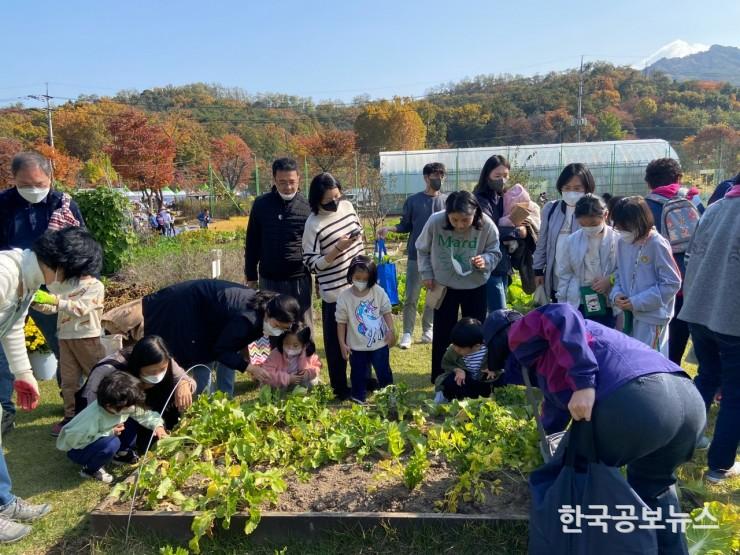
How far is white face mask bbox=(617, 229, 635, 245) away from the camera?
11.6 ft

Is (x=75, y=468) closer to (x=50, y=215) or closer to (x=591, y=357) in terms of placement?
(x=50, y=215)

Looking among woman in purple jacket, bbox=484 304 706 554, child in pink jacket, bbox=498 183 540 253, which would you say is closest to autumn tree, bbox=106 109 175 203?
child in pink jacket, bbox=498 183 540 253

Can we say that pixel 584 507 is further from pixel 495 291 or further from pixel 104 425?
pixel 495 291

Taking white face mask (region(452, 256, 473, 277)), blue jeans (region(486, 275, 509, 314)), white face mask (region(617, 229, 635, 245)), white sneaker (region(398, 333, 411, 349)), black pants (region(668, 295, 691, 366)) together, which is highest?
white face mask (region(617, 229, 635, 245))

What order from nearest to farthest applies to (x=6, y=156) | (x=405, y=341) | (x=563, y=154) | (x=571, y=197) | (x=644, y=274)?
(x=644, y=274) < (x=571, y=197) < (x=405, y=341) < (x=6, y=156) < (x=563, y=154)

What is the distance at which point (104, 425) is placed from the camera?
3334 millimetres

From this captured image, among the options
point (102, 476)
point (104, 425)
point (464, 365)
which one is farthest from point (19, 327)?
point (464, 365)

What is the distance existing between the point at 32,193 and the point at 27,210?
16 centimetres

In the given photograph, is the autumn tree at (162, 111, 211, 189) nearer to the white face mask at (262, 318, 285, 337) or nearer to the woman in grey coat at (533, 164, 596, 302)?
the white face mask at (262, 318, 285, 337)

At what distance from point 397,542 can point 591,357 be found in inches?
54.1

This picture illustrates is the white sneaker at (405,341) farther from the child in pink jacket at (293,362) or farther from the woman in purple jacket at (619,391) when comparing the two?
the woman in purple jacket at (619,391)

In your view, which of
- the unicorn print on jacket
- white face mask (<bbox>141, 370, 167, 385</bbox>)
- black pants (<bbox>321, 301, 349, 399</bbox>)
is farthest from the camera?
black pants (<bbox>321, 301, 349, 399</bbox>)

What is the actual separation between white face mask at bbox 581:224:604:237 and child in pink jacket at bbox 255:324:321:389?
7.15ft

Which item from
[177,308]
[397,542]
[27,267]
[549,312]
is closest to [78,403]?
[177,308]
